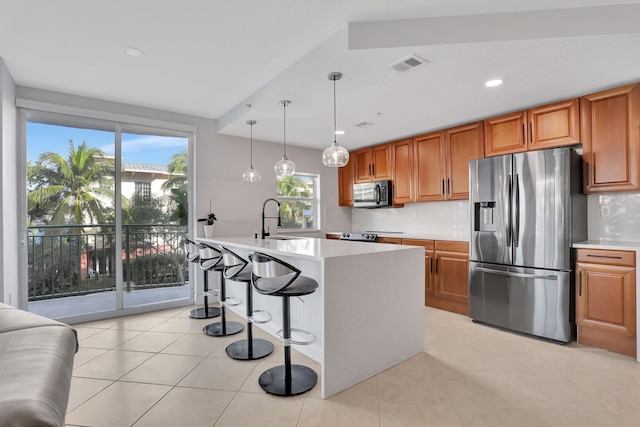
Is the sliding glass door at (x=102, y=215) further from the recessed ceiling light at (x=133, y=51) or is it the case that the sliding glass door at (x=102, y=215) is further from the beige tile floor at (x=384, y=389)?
the recessed ceiling light at (x=133, y=51)

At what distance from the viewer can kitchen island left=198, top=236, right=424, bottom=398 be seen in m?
2.05

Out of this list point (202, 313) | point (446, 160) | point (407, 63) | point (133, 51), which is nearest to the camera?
point (407, 63)

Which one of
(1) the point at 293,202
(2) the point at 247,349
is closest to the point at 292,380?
(2) the point at 247,349

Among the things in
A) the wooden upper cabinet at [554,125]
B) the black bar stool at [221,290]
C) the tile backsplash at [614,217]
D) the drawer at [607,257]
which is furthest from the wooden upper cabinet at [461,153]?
the black bar stool at [221,290]

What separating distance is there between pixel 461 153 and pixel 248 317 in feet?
10.6

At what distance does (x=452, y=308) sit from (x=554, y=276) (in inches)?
48.4

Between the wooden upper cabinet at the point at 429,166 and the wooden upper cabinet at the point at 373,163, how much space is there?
531 millimetres

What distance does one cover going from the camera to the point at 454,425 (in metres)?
1.75

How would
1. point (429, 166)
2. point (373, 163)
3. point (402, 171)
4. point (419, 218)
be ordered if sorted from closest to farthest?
1. point (429, 166)
2. point (402, 171)
3. point (419, 218)
4. point (373, 163)

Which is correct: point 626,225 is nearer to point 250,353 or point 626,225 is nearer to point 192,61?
point 250,353

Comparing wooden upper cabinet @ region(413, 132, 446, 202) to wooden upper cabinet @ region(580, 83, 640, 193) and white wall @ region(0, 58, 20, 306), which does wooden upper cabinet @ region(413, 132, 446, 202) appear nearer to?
wooden upper cabinet @ region(580, 83, 640, 193)

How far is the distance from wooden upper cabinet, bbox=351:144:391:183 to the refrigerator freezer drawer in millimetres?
2110

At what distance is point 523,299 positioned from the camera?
3.09 m

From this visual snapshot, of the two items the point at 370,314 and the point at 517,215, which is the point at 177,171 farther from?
the point at 517,215
